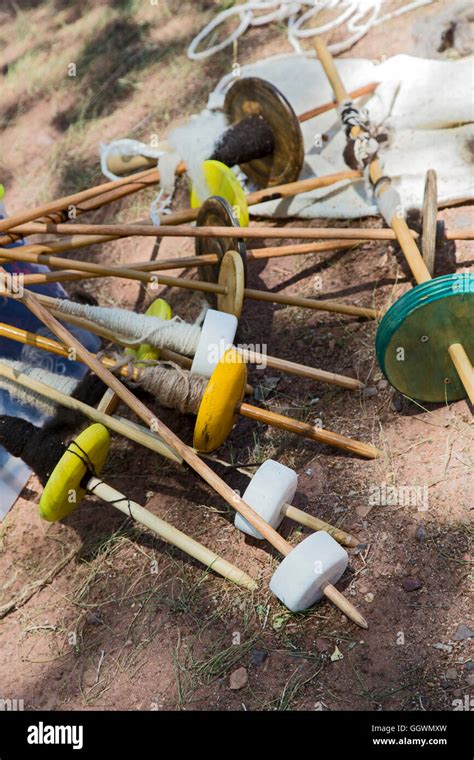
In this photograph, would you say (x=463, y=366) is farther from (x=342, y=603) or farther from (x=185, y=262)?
(x=185, y=262)

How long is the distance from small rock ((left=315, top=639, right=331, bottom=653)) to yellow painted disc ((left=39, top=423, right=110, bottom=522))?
36.7 inches

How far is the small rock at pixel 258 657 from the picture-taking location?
7.72 ft

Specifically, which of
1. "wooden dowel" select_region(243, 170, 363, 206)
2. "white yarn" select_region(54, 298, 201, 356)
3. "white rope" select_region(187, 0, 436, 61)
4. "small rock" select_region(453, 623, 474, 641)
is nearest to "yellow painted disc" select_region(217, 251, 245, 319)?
"white yarn" select_region(54, 298, 201, 356)

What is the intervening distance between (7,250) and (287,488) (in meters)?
1.54

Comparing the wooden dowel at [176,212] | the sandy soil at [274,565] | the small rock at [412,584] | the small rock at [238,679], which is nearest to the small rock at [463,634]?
the sandy soil at [274,565]

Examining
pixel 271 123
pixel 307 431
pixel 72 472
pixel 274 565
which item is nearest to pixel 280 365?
pixel 307 431

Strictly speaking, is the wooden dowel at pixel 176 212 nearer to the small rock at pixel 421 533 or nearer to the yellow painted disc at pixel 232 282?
the yellow painted disc at pixel 232 282

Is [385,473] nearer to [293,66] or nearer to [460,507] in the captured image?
[460,507]

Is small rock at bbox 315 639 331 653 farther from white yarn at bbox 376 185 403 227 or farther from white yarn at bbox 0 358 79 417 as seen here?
white yarn at bbox 376 185 403 227

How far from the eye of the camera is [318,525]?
99.7 inches

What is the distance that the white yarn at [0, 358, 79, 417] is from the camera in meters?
3.10

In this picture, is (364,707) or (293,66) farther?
(293,66)

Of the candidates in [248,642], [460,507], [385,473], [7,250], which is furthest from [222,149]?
[248,642]

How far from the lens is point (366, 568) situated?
248 cm
